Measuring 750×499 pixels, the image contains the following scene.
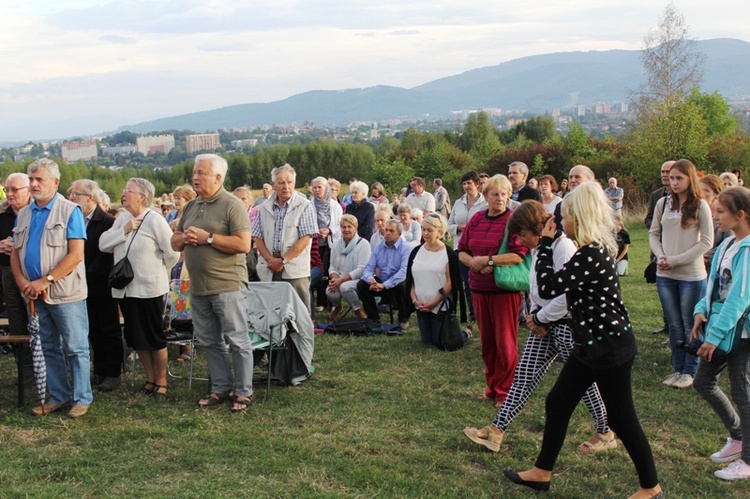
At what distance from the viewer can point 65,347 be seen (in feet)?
19.8

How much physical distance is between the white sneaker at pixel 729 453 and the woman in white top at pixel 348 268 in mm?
5314

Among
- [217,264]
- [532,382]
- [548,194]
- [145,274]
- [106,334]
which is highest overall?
[548,194]

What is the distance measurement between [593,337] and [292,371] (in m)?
3.33

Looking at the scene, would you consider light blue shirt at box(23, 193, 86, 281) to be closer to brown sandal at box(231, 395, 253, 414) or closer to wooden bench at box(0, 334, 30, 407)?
wooden bench at box(0, 334, 30, 407)

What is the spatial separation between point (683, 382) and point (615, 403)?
2605mm

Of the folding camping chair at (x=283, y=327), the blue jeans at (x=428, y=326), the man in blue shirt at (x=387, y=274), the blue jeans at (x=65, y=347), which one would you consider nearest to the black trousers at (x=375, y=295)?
the man in blue shirt at (x=387, y=274)

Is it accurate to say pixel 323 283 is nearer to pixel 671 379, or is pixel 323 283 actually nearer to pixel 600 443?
pixel 671 379

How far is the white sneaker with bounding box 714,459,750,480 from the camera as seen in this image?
4.36 m

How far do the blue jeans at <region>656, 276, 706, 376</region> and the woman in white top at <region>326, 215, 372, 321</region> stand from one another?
161 inches

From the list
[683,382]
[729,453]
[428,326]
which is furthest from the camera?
[428,326]

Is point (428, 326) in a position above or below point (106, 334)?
below

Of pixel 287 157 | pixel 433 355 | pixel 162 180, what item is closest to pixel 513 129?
pixel 287 157

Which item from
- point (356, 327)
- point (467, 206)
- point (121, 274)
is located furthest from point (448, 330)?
point (121, 274)

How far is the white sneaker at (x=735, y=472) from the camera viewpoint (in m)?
4.36
